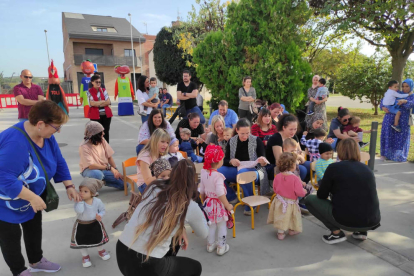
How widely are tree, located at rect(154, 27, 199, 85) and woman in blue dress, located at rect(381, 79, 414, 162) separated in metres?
17.6

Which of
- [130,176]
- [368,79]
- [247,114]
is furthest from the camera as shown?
[368,79]

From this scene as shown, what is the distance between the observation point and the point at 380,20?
995 centimetres

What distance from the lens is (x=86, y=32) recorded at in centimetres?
3403

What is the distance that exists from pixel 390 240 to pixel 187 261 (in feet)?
8.59

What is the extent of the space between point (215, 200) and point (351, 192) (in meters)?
1.46

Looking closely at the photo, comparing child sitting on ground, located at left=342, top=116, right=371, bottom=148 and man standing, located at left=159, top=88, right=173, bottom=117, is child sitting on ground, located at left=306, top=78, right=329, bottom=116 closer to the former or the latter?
child sitting on ground, located at left=342, top=116, right=371, bottom=148

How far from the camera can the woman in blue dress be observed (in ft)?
Result: 20.7

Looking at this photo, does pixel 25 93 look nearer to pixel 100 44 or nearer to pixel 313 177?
pixel 313 177

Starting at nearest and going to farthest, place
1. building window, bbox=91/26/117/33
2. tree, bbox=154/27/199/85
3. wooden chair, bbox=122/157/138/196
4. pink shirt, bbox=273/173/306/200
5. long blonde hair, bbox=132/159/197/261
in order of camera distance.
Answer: long blonde hair, bbox=132/159/197/261
pink shirt, bbox=273/173/306/200
wooden chair, bbox=122/157/138/196
tree, bbox=154/27/199/85
building window, bbox=91/26/117/33

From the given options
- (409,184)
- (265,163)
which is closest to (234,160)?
(265,163)

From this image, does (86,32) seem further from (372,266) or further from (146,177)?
(372,266)

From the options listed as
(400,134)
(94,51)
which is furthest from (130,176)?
(94,51)

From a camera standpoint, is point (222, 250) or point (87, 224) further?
point (222, 250)

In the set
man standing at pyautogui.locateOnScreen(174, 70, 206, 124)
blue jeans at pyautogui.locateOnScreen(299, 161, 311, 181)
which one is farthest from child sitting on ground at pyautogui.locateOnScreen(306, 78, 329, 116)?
blue jeans at pyautogui.locateOnScreen(299, 161, 311, 181)
